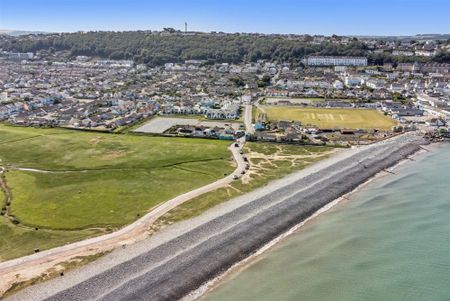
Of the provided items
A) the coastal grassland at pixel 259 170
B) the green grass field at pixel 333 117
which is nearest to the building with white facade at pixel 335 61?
the green grass field at pixel 333 117

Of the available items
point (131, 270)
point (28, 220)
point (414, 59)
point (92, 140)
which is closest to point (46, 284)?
point (131, 270)

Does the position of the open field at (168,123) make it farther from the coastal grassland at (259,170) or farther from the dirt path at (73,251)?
the dirt path at (73,251)

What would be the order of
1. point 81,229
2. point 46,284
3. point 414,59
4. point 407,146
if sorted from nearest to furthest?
point 46,284
point 81,229
point 407,146
point 414,59

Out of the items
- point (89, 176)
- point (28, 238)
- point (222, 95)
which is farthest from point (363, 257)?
point (222, 95)

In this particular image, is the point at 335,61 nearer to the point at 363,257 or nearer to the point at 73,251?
the point at 363,257

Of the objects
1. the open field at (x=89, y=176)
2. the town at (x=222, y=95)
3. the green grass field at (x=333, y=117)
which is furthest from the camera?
the green grass field at (x=333, y=117)

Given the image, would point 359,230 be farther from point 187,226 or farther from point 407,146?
point 407,146
